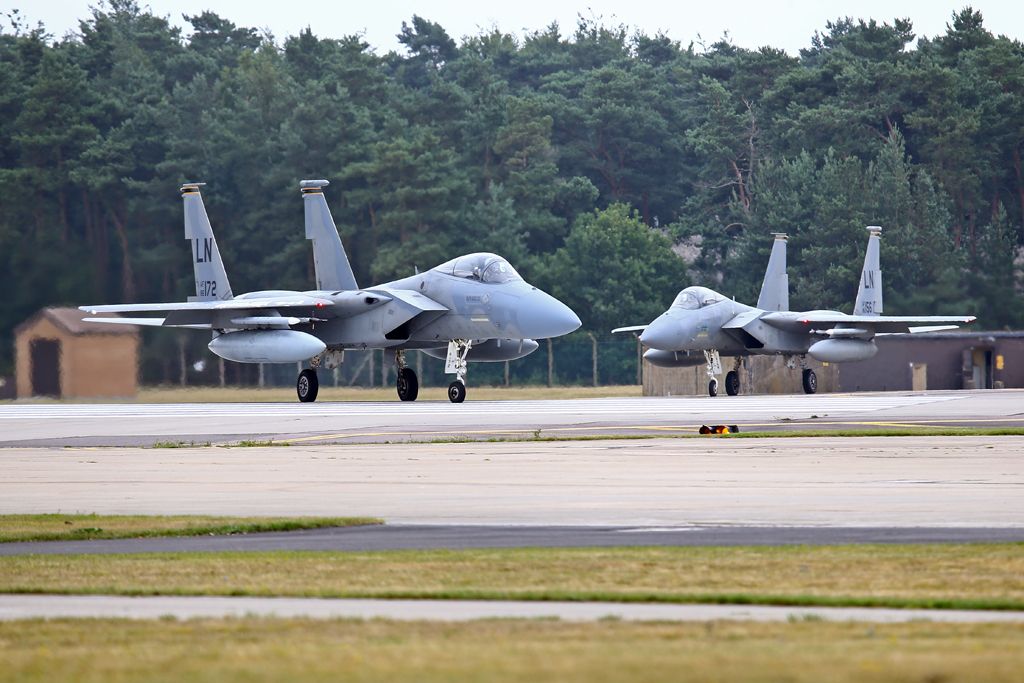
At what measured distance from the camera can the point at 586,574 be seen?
9.12 meters

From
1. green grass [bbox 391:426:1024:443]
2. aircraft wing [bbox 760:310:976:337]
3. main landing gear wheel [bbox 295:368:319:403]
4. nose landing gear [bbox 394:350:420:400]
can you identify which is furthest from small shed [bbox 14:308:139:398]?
green grass [bbox 391:426:1024:443]

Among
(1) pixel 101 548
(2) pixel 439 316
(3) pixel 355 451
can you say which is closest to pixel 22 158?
(2) pixel 439 316

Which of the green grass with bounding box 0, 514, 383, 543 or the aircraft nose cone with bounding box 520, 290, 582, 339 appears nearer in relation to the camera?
the green grass with bounding box 0, 514, 383, 543

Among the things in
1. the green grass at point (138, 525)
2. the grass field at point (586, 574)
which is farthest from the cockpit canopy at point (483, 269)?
the grass field at point (586, 574)

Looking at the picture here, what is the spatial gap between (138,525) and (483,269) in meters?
24.8

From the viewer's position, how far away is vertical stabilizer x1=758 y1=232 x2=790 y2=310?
47.2 m

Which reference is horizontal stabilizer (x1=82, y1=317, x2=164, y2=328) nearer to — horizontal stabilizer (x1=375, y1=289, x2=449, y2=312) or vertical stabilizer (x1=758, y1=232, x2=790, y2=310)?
horizontal stabilizer (x1=375, y1=289, x2=449, y2=312)

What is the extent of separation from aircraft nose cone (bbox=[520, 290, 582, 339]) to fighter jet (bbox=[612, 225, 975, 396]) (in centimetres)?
792

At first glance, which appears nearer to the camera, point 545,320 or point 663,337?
point 545,320

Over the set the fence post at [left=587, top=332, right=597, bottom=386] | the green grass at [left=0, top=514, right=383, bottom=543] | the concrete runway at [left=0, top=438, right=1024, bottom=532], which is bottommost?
the green grass at [left=0, top=514, right=383, bottom=543]

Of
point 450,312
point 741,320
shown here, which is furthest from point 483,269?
point 741,320

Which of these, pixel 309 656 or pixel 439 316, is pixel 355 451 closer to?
pixel 309 656

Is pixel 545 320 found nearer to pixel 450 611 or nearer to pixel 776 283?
pixel 776 283

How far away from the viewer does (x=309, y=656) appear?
259 inches
